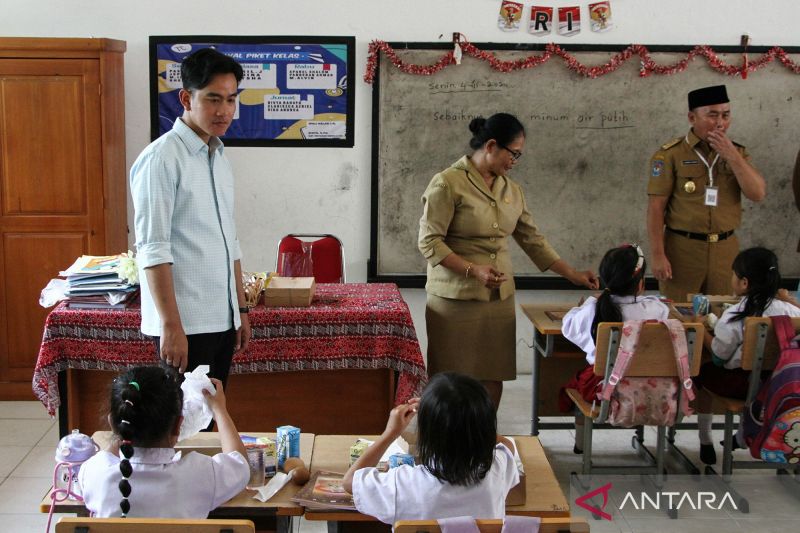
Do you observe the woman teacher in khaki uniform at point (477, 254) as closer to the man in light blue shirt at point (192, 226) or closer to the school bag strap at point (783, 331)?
the school bag strap at point (783, 331)

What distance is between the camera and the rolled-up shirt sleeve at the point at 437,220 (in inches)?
134

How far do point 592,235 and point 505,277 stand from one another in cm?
154

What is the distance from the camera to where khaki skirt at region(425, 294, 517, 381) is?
353 cm

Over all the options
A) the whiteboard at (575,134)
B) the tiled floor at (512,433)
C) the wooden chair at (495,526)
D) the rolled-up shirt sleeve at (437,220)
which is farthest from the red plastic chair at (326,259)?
the wooden chair at (495,526)

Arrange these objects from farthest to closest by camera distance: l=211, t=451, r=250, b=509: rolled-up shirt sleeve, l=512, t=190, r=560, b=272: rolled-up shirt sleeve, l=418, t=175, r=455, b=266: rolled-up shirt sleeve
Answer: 1. l=512, t=190, r=560, b=272: rolled-up shirt sleeve
2. l=418, t=175, r=455, b=266: rolled-up shirt sleeve
3. l=211, t=451, r=250, b=509: rolled-up shirt sleeve

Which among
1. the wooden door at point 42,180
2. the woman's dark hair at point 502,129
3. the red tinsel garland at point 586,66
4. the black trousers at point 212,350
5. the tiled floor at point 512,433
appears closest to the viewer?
the black trousers at point 212,350

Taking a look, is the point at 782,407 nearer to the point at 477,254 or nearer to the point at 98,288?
the point at 477,254

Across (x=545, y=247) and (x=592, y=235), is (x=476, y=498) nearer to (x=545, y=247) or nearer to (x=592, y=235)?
(x=545, y=247)

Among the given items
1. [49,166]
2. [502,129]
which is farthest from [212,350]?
[49,166]

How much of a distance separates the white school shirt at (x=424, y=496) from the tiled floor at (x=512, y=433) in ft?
4.41

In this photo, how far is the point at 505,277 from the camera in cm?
350

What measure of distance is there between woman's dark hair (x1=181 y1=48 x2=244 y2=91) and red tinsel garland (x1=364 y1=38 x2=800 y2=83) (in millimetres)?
2219

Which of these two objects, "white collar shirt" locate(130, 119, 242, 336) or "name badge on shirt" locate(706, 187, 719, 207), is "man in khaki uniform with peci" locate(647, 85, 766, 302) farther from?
"white collar shirt" locate(130, 119, 242, 336)

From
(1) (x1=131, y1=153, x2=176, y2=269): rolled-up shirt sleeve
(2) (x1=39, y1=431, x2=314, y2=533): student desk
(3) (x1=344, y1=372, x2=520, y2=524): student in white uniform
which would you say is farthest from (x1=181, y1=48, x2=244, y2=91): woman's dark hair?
(3) (x1=344, y1=372, x2=520, y2=524): student in white uniform
